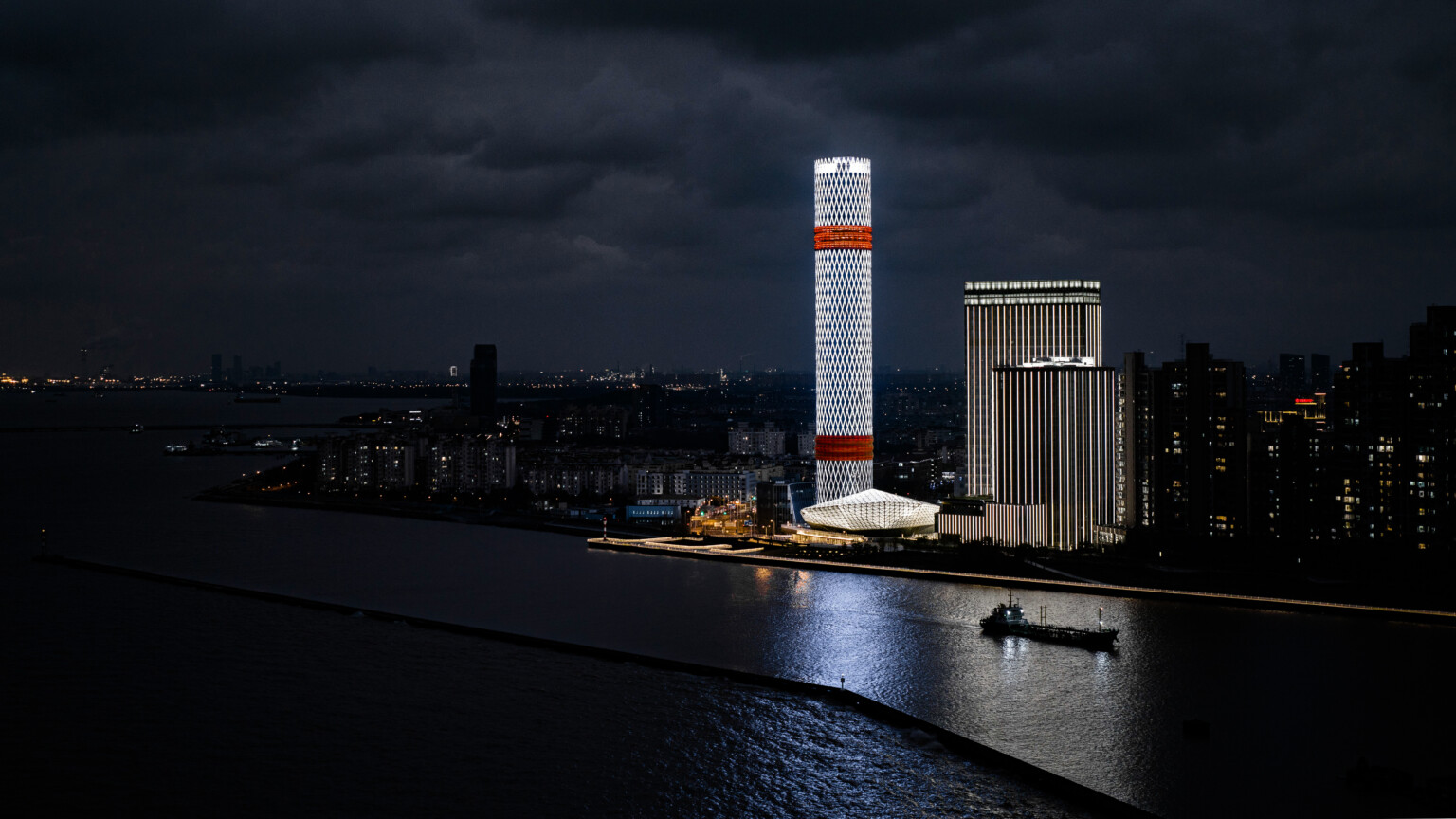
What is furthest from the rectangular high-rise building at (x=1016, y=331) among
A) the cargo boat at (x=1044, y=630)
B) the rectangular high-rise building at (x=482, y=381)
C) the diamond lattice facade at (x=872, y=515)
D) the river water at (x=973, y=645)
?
the rectangular high-rise building at (x=482, y=381)

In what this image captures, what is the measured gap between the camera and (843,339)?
971 inches

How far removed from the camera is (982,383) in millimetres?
25766

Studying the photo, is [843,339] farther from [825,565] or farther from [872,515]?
[825,565]

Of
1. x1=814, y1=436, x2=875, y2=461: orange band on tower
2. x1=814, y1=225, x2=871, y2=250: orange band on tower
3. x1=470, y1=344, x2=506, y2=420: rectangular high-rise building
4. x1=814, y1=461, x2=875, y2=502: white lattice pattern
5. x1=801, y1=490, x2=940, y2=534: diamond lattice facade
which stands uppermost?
x1=814, y1=225, x2=871, y2=250: orange band on tower

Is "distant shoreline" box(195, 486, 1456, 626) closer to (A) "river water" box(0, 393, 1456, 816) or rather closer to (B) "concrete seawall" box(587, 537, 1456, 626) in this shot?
(B) "concrete seawall" box(587, 537, 1456, 626)

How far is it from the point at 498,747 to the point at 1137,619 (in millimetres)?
8430

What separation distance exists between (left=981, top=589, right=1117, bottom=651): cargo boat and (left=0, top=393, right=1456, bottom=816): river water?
23 cm

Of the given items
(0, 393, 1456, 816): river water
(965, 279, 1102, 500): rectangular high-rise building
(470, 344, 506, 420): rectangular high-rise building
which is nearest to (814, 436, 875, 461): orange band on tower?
(965, 279, 1102, 500): rectangular high-rise building

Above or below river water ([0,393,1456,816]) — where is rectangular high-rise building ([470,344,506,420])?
above

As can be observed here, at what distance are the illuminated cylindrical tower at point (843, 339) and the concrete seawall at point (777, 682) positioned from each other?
1104 cm

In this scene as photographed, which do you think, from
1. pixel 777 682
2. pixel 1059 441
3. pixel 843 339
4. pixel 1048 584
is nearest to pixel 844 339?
pixel 843 339

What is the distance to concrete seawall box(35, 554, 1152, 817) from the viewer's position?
8742 mm

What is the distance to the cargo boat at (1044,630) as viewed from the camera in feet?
44.5

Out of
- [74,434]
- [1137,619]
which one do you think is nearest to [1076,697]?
[1137,619]
